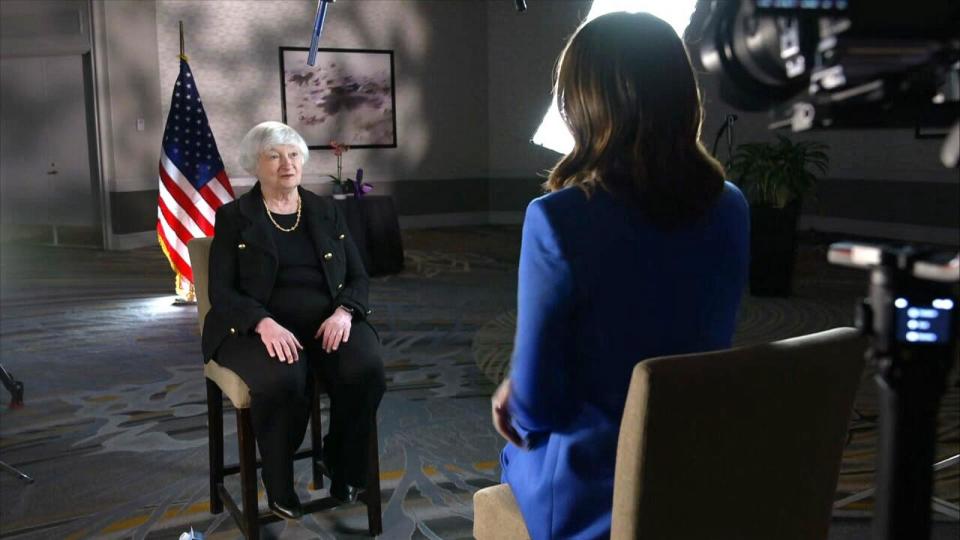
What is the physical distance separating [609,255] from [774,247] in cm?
541

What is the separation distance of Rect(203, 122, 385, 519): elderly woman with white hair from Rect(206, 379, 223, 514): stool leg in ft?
0.62

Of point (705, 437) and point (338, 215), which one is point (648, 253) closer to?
point (705, 437)

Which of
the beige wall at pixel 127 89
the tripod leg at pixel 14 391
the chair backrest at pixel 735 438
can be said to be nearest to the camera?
the chair backrest at pixel 735 438

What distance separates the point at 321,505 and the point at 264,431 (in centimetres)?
30

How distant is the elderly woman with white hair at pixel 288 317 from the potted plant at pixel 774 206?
4151 mm

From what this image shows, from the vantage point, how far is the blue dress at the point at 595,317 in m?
1.35

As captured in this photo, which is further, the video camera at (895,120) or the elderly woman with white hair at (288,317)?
the elderly woman with white hair at (288,317)

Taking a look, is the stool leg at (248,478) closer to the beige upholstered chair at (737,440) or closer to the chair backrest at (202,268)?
the chair backrest at (202,268)

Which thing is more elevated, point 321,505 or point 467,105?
point 467,105

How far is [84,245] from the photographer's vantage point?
9508 mm

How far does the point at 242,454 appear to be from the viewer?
251cm

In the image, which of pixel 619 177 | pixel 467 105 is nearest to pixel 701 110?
pixel 619 177

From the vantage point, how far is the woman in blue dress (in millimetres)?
1359

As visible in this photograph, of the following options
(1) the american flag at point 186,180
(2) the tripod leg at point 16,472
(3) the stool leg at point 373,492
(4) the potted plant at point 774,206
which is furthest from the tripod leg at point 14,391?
(4) the potted plant at point 774,206
